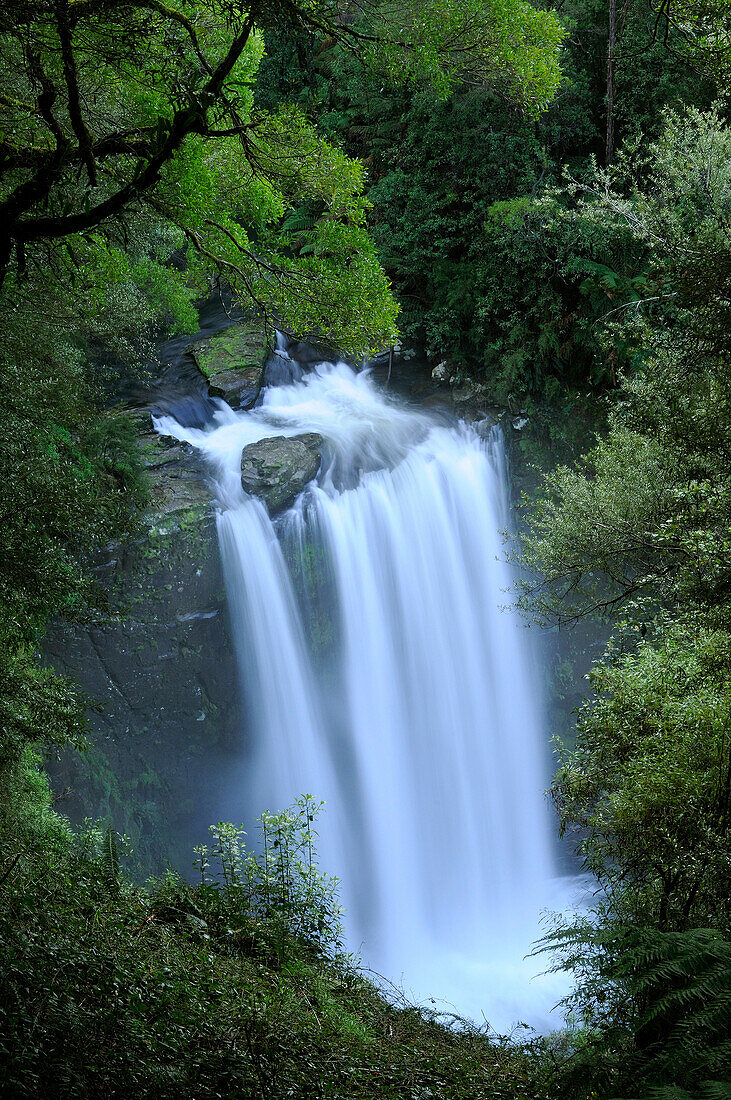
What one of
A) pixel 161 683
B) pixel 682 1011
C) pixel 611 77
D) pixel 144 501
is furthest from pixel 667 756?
pixel 611 77

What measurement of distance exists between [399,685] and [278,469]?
4.97 metres

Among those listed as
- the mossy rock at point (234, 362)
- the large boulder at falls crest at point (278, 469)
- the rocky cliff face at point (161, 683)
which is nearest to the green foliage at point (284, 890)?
the rocky cliff face at point (161, 683)

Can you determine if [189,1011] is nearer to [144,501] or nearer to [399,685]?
[144,501]

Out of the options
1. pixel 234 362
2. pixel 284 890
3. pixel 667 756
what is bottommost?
pixel 284 890

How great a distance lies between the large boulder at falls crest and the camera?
45.7 feet

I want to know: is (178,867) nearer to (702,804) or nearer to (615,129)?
(702,804)

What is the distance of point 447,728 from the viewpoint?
15.0 meters

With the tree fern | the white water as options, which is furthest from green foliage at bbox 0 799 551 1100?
the white water

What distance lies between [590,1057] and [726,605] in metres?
2.99

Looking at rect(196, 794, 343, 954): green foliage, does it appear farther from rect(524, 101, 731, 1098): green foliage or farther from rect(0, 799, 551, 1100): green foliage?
rect(524, 101, 731, 1098): green foliage

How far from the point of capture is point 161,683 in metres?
13.1

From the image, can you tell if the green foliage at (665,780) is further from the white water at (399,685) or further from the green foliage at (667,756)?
the white water at (399,685)

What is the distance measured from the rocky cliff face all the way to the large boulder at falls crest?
97 cm

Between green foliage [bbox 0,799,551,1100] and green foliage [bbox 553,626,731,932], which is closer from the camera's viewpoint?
green foliage [bbox 0,799,551,1100]
